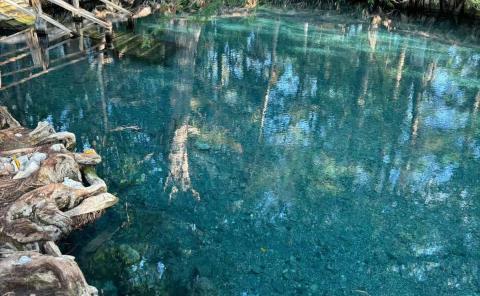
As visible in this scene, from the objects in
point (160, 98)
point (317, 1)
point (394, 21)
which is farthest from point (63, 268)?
point (317, 1)

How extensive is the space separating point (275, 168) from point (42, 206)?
4.89 meters

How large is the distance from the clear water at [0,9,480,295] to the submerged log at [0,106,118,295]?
1.54 ft

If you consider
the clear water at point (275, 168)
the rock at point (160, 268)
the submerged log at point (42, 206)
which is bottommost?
the rock at point (160, 268)

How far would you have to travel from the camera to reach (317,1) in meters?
31.2

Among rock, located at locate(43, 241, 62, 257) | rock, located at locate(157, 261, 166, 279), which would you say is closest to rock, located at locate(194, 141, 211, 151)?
rock, located at locate(157, 261, 166, 279)

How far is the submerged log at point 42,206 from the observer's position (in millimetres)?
5368

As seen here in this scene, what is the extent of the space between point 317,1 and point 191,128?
22.4 metres

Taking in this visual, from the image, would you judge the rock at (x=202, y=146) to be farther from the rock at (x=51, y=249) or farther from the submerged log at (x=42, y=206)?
the rock at (x=51, y=249)

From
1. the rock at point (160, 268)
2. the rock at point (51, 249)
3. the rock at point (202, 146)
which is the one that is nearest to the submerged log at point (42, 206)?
the rock at point (51, 249)

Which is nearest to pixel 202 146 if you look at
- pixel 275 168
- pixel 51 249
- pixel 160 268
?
pixel 275 168

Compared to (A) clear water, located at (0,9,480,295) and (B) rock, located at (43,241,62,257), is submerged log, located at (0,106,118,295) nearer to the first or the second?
(B) rock, located at (43,241,62,257)

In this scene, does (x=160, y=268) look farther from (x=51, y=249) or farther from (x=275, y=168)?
(x=275, y=168)

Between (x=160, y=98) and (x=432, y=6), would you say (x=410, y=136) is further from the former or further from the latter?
(x=432, y=6)

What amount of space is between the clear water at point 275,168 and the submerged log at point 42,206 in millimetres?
470
